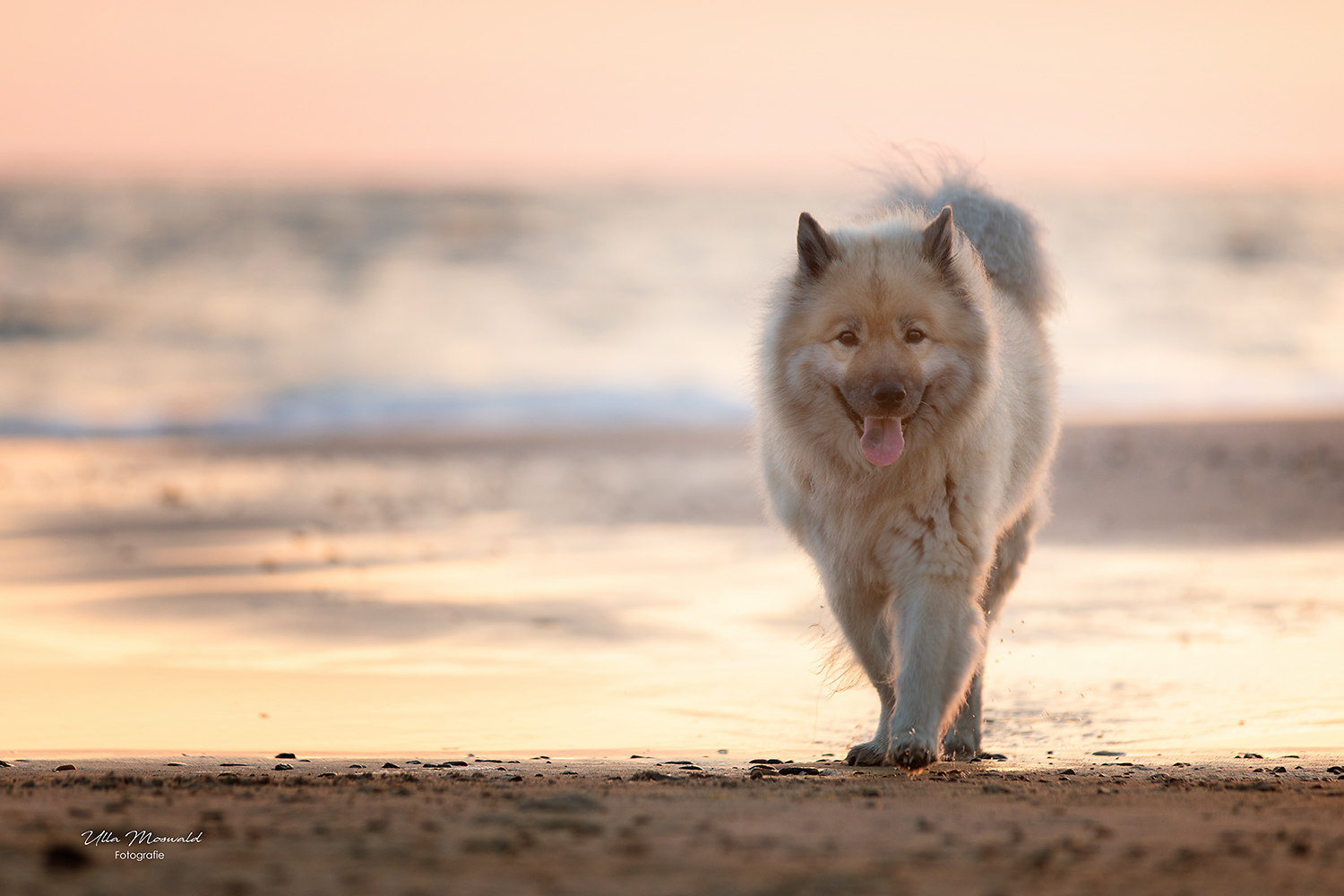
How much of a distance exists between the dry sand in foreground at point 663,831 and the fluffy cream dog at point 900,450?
20.9 inches

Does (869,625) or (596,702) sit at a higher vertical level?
(869,625)

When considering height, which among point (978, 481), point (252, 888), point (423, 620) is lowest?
point (252, 888)

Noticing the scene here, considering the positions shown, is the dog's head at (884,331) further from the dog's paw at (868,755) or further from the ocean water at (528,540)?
the dog's paw at (868,755)

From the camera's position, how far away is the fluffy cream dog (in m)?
4.25

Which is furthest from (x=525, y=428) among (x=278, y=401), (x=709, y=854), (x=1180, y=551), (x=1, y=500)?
(x=709, y=854)

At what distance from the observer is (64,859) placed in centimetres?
249

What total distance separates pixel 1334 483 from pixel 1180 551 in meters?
2.63

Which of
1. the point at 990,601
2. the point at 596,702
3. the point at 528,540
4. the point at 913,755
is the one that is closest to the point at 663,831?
the point at 913,755

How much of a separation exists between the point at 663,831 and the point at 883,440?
1824 mm

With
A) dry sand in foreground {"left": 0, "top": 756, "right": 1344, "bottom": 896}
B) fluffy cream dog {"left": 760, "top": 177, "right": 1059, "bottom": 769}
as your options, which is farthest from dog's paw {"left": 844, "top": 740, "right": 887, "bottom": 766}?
dry sand in foreground {"left": 0, "top": 756, "right": 1344, "bottom": 896}

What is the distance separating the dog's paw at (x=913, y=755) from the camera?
4.07 meters

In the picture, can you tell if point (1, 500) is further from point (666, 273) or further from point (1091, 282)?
point (1091, 282)

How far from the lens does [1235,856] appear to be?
2721 millimetres

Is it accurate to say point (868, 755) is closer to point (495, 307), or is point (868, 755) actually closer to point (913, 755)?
point (913, 755)
